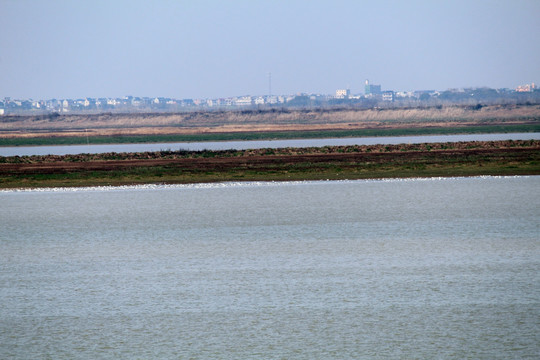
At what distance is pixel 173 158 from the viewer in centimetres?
6109

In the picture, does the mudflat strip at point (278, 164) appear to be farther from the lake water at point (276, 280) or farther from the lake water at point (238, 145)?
the lake water at point (238, 145)

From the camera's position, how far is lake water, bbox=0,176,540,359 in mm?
14484

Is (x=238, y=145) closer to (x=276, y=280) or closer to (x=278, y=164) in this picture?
(x=278, y=164)

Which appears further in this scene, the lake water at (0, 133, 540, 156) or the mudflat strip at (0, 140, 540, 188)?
the lake water at (0, 133, 540, 156)

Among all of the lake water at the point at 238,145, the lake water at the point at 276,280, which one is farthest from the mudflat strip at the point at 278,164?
the lake water at the point at 238,145

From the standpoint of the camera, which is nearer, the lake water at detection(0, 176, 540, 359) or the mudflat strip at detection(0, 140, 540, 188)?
A: the lake water at detection(0, 176, 540, 359)

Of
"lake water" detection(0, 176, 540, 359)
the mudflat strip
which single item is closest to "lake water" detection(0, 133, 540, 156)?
the mudflat strip

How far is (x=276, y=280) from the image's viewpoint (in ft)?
63.9

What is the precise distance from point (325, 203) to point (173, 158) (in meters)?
28.3

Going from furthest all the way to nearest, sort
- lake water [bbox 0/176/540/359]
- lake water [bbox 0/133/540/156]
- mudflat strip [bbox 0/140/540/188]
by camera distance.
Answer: lake water [bbox 0/133/540/156] → mudflat strip [bbox 0/140/540/188] → lake water [bbox 0/176/540/359]

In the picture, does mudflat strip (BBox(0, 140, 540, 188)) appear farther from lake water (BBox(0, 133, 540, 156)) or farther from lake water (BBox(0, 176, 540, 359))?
lake water (BBox(0, 133, 540, 156))

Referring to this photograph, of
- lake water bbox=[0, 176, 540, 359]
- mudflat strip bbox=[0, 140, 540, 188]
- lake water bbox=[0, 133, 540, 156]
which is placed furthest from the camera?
lake water bbox=[0, 133, 540, 156]

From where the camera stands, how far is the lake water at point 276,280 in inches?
570

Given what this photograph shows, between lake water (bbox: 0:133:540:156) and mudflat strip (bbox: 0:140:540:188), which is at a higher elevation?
mudflat strip (bbox: 0:140:540:188)
